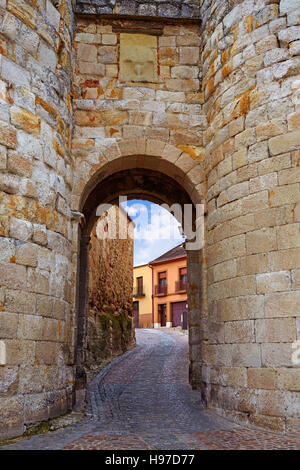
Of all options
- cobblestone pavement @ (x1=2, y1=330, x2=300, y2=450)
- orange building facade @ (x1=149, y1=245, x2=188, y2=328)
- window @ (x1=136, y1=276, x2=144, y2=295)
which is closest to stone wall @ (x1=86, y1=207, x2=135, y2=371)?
cobblestone pavement @ (x1=2, y1=330, x2=300, y2=450)

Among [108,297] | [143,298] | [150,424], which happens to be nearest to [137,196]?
[108,297]

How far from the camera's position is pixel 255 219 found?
4.83 metres

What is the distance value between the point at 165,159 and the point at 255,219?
5.79 ft

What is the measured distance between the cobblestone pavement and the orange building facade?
17335 millimetres

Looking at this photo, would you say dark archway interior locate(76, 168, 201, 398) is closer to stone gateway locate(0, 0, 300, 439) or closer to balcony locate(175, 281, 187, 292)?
stone gateway locate(0, 0, 300, 439)

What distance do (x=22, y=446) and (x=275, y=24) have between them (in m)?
4.82

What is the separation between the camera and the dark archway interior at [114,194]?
7566 mm

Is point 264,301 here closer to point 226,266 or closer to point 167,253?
point 226,266

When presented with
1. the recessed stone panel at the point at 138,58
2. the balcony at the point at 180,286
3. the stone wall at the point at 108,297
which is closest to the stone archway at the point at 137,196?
the recessed stone panel at the point at 138,58

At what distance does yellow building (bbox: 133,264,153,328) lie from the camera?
28.0 meters

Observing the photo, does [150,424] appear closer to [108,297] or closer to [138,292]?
[108,297]

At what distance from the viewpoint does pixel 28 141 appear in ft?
15.7

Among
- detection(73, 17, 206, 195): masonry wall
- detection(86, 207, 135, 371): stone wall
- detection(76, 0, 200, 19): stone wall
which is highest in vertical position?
detection(76, 0, 200, 19): stone wall

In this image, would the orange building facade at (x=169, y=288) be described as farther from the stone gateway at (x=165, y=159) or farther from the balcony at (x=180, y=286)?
the stone gateway at (x=165, y=159)
